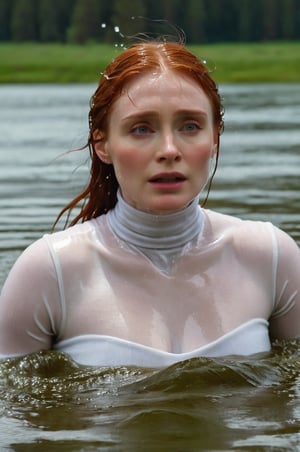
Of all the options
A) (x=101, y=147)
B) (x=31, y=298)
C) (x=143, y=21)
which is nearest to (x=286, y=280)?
(x=101, y=147)

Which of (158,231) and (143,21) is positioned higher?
(158,231)

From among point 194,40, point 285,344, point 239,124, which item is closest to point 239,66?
point 194,40

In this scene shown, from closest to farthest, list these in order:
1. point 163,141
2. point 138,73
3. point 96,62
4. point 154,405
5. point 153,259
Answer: point 154,405, point 163,141, point 138,73, point 153,259, point 96,62

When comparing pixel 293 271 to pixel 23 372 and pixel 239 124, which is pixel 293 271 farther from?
pixel 239 124

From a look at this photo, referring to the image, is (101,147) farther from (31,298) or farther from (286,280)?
(286,280)

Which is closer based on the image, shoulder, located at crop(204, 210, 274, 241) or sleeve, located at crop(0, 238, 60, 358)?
sleeve, located at crop(0, 238, 60, 358)

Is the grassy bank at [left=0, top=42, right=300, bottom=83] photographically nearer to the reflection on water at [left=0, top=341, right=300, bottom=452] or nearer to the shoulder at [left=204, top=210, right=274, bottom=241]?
the shoulder at [left=204, top=210, right=274, bottom=241]

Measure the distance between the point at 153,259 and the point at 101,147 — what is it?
445 millimetres

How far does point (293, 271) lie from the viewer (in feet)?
17.0

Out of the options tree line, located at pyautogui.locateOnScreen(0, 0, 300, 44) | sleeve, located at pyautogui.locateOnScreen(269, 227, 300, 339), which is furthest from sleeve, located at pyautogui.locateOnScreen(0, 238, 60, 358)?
tree line, located at pyautogui.locateOnScreen(0, 0, 300, 44)

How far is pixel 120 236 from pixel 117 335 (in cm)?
39

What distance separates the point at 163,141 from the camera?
4883 mm

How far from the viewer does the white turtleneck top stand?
4.94 meters

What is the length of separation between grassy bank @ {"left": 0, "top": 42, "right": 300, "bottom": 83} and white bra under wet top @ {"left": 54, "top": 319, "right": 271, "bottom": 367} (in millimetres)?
48599
